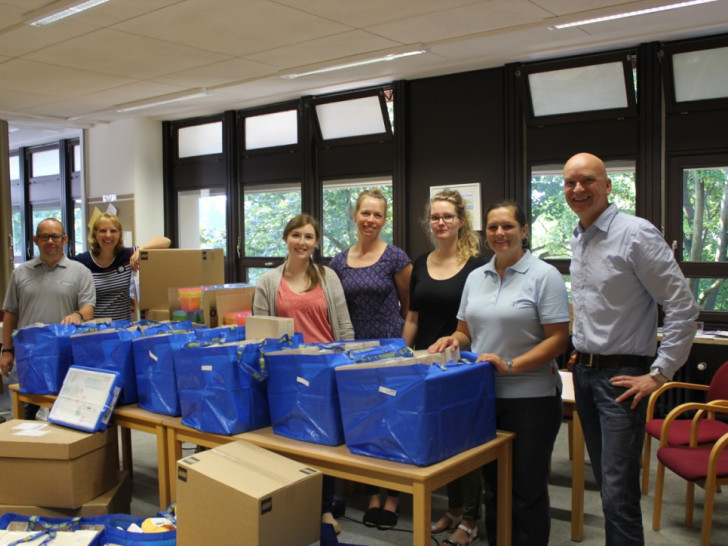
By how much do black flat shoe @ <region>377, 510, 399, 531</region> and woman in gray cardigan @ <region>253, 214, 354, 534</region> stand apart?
0.23 metres

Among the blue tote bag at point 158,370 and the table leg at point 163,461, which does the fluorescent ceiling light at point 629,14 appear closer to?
the blue tote bag at point 158,370

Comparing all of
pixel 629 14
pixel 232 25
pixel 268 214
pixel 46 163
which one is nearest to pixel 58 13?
pixel 232 25

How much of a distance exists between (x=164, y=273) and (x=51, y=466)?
1.45 m

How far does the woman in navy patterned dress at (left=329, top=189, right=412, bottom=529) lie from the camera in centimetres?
304

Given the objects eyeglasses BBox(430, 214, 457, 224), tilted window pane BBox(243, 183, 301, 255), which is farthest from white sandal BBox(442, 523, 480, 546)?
tilted window pane BBox(243, 183, 301, 255)

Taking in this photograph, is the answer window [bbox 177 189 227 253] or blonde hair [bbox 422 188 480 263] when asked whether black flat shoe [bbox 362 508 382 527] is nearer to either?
blonde hair [bbox 422 188 480 263]

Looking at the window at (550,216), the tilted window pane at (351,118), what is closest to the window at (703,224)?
the window at (550,216)

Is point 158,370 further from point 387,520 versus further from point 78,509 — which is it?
point 387,520

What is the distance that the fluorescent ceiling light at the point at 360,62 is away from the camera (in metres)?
4.85

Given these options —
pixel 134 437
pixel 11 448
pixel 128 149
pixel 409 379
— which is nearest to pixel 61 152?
pixel 128 149

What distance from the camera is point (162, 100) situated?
648cm

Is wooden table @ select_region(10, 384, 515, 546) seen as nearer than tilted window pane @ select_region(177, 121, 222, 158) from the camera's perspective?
Yes

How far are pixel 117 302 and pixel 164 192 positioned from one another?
418 cm

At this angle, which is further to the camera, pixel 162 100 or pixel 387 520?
pixel 162 100
